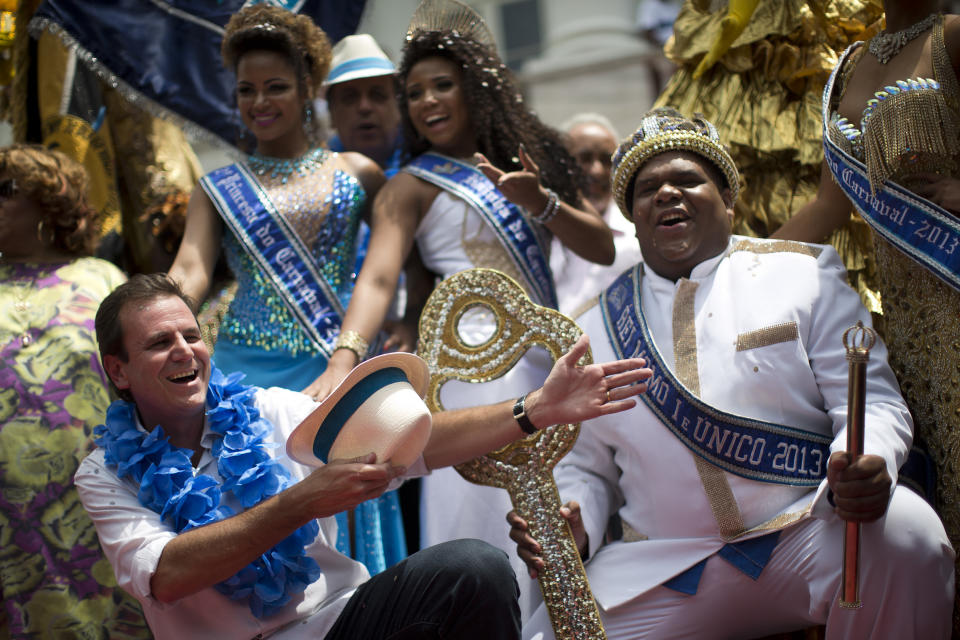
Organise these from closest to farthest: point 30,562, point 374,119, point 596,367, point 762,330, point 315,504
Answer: point 315,504, point 596,367, point 762,330, point 30,562, point 374,119

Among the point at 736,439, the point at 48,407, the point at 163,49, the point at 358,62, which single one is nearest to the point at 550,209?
the point at 736,439

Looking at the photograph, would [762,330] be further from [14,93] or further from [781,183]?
[14,93]

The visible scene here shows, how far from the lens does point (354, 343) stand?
11.8ft

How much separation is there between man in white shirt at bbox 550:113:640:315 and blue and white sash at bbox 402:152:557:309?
0.66ft

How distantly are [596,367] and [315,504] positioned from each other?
81cm

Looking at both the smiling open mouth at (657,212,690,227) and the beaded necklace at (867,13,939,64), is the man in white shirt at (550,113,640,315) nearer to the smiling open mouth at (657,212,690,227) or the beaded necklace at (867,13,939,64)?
the smiling open mouth at (657,212,690,227)

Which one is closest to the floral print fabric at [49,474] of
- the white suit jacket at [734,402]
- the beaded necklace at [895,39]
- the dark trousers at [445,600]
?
the dark trousers at [445,600]

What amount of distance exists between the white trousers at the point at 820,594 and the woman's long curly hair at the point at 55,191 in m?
2.34

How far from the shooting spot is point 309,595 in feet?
9.37

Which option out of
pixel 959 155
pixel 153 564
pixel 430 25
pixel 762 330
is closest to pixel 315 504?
pixel 153 564

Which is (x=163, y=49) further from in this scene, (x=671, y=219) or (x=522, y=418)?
(x=522, y=418)

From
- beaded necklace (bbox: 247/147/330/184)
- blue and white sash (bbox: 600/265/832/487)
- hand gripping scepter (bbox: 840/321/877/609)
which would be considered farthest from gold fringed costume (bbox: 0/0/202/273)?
hand gripping scepter (bbox: 840/321/877/609)

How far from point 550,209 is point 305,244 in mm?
956

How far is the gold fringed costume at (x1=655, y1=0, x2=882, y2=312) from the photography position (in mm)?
4023
